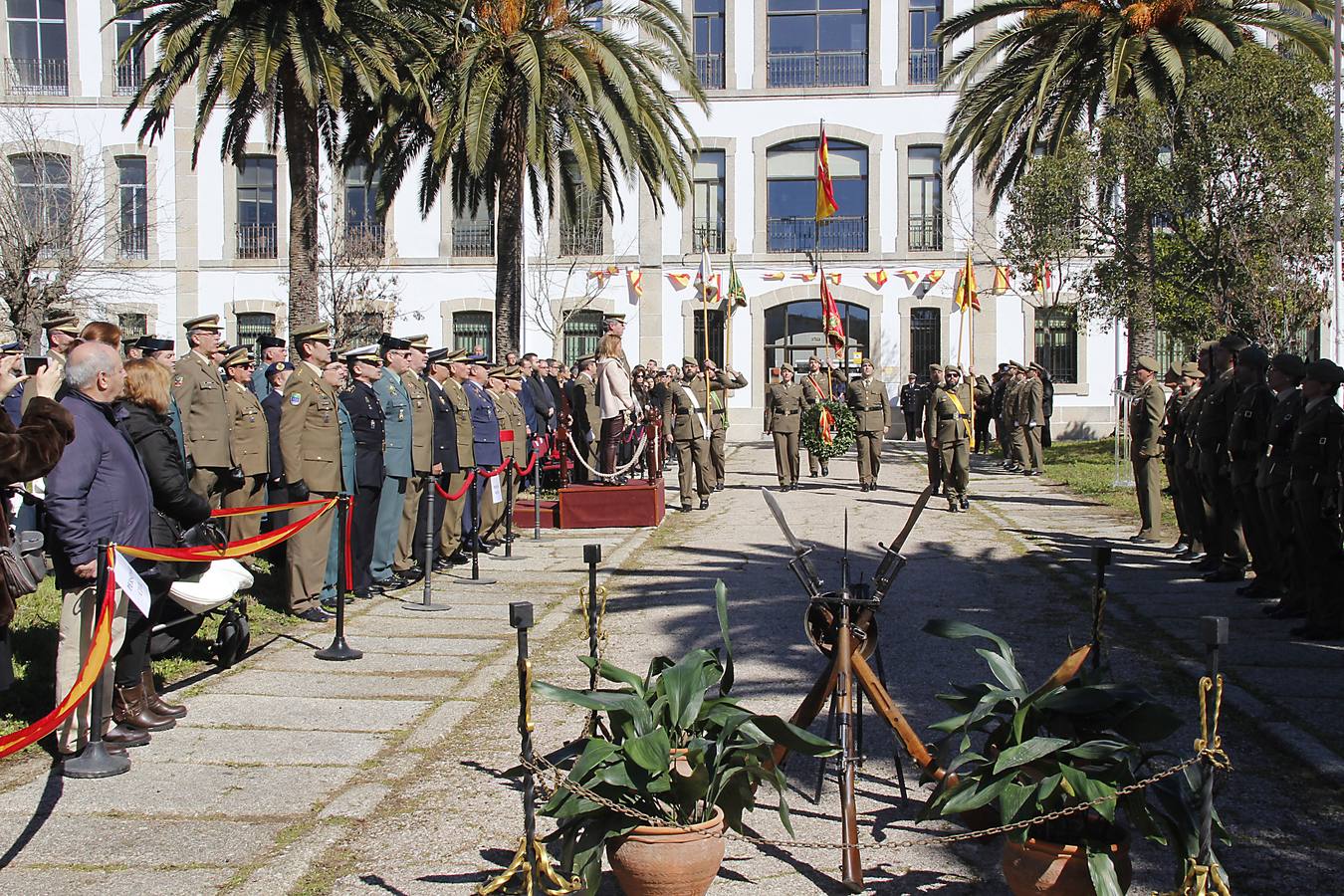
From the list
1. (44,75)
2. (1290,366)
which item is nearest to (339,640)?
(1290,366)

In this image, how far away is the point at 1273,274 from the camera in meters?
18.2

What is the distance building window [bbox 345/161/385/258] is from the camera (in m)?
32.7

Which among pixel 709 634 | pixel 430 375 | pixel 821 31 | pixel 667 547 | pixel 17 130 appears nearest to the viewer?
pixel 709 634

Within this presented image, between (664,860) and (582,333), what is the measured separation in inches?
1276

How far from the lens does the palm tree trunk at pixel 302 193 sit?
1830cm

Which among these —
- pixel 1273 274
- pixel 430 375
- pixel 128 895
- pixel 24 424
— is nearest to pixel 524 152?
pixel 430 375

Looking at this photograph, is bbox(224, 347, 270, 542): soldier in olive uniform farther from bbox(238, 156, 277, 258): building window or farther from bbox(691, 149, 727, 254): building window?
bbox(238, 156, 277, 258): building window

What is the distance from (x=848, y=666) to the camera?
4.69 metres

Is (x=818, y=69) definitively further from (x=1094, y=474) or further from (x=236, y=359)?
(x=236, y=359)

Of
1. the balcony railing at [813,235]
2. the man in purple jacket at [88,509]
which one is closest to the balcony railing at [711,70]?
the balcony railing at [813,235]

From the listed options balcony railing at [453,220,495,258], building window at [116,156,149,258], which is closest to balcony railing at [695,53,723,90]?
balcony railing at [453,220,495,258]

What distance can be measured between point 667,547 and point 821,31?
25780mm

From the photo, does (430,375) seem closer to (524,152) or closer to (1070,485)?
(524,152)

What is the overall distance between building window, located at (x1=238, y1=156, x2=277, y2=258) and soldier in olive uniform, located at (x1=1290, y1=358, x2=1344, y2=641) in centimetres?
3099
